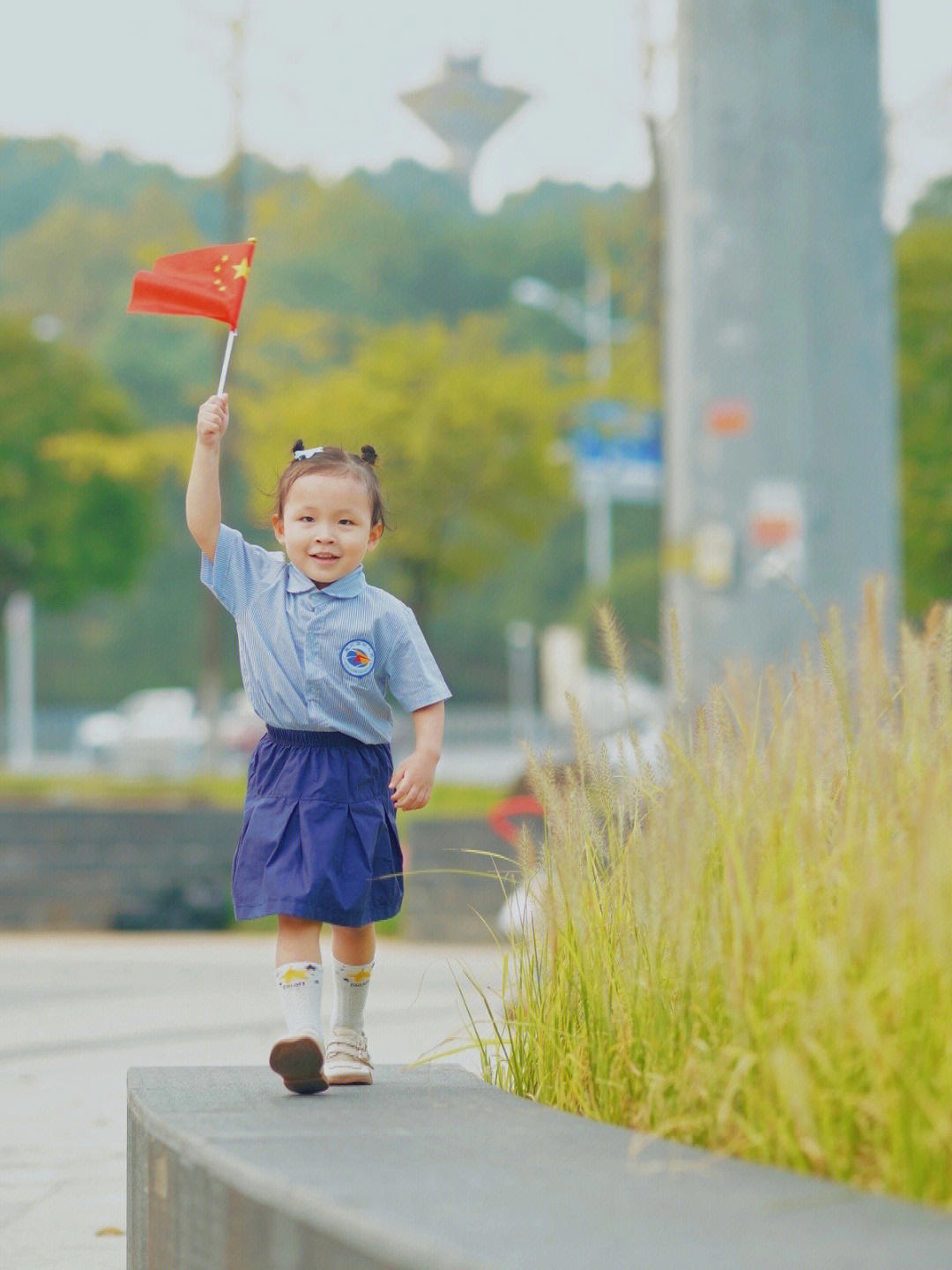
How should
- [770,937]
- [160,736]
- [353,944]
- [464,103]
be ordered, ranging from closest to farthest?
[770,937] < [353,944] < [464,103] < [160,736]

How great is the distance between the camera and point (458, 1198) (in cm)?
242

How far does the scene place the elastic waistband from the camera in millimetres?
3658

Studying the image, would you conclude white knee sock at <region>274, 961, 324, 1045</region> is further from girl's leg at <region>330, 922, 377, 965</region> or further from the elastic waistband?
the elastic waistband

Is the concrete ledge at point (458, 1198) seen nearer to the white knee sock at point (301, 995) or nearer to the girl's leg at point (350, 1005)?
the white knee sock at point (301, 995)

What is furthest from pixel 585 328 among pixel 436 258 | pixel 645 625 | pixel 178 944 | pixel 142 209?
pixel 178 944

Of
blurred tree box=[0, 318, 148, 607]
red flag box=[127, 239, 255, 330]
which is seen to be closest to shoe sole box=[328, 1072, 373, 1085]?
red flag box=[127, 239, 255, 330]

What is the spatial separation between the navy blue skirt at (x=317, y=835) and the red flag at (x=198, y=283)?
0.92 meters

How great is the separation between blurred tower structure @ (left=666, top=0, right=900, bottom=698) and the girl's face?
439cm

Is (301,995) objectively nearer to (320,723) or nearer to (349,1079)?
(349,1079)

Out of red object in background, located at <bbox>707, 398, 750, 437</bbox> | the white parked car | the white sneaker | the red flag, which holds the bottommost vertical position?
the white parked car

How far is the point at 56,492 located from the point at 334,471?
1207 inches

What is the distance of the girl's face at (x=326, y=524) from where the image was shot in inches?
147

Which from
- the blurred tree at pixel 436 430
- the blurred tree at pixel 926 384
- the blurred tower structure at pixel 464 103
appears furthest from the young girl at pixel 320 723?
the blurred tree at pixel 926 384

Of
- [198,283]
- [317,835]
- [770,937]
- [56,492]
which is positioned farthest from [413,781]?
[56,492]
